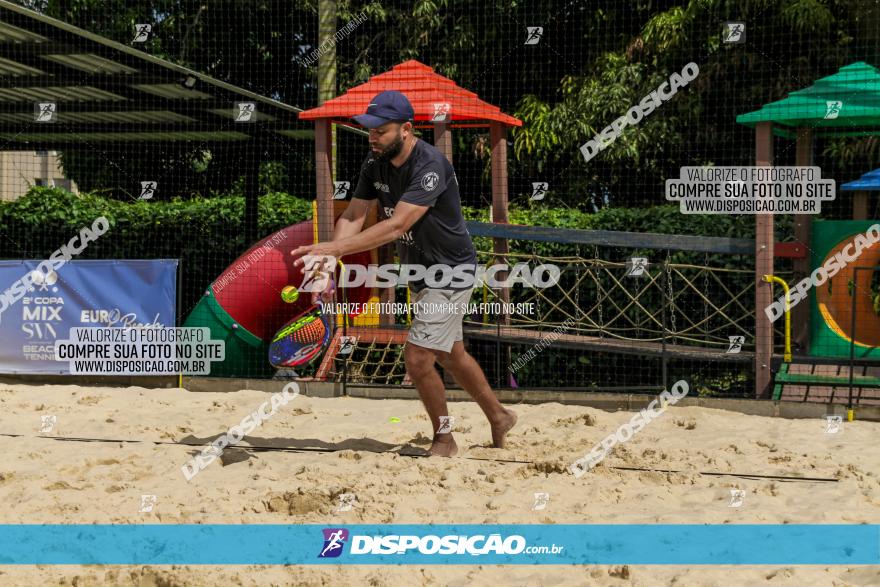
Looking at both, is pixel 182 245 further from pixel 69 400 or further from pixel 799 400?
pixel 799 400

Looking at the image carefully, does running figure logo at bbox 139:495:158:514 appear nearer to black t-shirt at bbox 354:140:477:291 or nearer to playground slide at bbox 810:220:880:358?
black t-shirt at bbox 354:140:477:291

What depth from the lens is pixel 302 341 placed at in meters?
9.61

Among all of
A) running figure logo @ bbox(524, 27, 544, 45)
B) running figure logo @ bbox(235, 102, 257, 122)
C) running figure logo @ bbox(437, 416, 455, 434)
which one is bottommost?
running figure logo @ bbox(437, 416, 455, 434)

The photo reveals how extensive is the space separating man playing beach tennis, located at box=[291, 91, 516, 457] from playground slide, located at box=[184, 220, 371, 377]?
4.63 meters

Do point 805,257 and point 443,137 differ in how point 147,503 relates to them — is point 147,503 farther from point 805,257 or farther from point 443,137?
point 805,257

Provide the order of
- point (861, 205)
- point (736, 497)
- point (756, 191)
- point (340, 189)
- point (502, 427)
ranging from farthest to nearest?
point (340, 189), point (861, 205), point (756, 191), point (502, 427), point (736, 497)

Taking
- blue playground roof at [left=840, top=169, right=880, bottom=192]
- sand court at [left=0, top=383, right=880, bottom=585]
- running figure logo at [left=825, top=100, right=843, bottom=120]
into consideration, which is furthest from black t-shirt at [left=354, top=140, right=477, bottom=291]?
blue playground roof at [left=840, top=169, right=880, bottom=192]

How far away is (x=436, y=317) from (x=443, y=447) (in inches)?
30.8

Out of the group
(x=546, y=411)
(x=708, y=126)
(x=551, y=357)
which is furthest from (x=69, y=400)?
(x=708, y=126)

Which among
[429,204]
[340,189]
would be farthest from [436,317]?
[340,189]

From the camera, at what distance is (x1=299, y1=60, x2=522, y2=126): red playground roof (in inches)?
384

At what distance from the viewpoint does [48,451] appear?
614cm

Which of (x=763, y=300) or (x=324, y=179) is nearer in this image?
(x=763, y=300)

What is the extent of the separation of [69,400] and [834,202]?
10.00m
